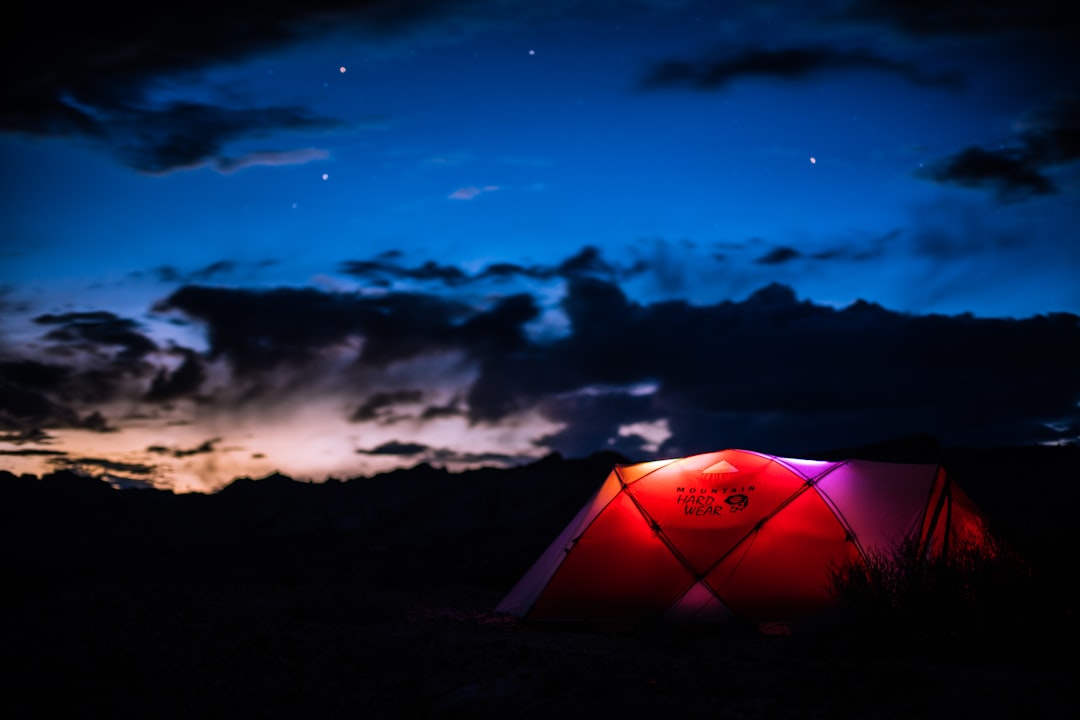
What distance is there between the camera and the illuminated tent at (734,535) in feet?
30.8

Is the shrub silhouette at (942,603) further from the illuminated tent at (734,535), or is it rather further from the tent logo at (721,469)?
the tent logo at (721,469)

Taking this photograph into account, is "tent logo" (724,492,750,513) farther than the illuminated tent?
Yes

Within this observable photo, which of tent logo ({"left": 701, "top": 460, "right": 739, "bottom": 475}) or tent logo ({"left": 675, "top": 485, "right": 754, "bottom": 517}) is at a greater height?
tent logo ({"left": 701, "top": 460, "right": 739, "bottom": 475})

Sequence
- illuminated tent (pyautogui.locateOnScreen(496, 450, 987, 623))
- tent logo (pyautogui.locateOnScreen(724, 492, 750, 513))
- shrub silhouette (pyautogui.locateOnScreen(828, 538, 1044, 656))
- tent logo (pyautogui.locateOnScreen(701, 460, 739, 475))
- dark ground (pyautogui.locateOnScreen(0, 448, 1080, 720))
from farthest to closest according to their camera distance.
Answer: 1. tent logo (pyautogui.locateOnScreen(701, 460, 739, 475))
2. tent logo (pyautogui.locateOnScreen(724, 492, 750, 513))
3. illuminated tent (pyautogui.locateOnScreen(496, 450, 987, 623))
4. shrub silhouette (pyautogui.locateOnScreen(828, 538, 1044, 656))
5. dark ground (pyautogui.locateOnScreen(0, 448, 1080, 720))

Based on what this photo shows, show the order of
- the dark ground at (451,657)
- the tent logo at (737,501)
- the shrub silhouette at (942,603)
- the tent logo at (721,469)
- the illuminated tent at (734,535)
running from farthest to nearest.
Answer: the tent logo at (721,469)
the tent logo at (737,501)
the illuminated tent at (734,535)
the shrub silhouette at (942,603)
the dark ground at (451,657)

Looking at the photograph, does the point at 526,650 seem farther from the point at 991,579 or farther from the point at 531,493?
the point at 531,493

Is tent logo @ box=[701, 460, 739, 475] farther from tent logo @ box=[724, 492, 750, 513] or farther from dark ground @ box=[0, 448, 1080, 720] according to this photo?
dark ground @ box=[0, 448, 1080, 720]

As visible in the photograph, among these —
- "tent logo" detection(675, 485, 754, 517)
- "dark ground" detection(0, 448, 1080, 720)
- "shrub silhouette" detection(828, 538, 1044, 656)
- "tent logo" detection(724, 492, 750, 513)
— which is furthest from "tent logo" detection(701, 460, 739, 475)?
"shrub silhouette" detection(828, 538, 1044, 656)

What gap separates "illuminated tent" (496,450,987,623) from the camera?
9383mm

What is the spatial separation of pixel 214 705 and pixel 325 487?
42.0 metres

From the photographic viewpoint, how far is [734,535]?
9.94m

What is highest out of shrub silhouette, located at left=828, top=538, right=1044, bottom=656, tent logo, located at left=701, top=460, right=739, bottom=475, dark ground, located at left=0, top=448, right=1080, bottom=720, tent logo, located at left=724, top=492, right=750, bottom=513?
tent logo, located at left=701, top=460, right=739, bottom=475

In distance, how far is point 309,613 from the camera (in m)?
10.2

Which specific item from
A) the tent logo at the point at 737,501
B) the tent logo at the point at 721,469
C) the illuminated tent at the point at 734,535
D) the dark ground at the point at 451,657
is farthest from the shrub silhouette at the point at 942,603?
the tent logo at the point at 721,469
